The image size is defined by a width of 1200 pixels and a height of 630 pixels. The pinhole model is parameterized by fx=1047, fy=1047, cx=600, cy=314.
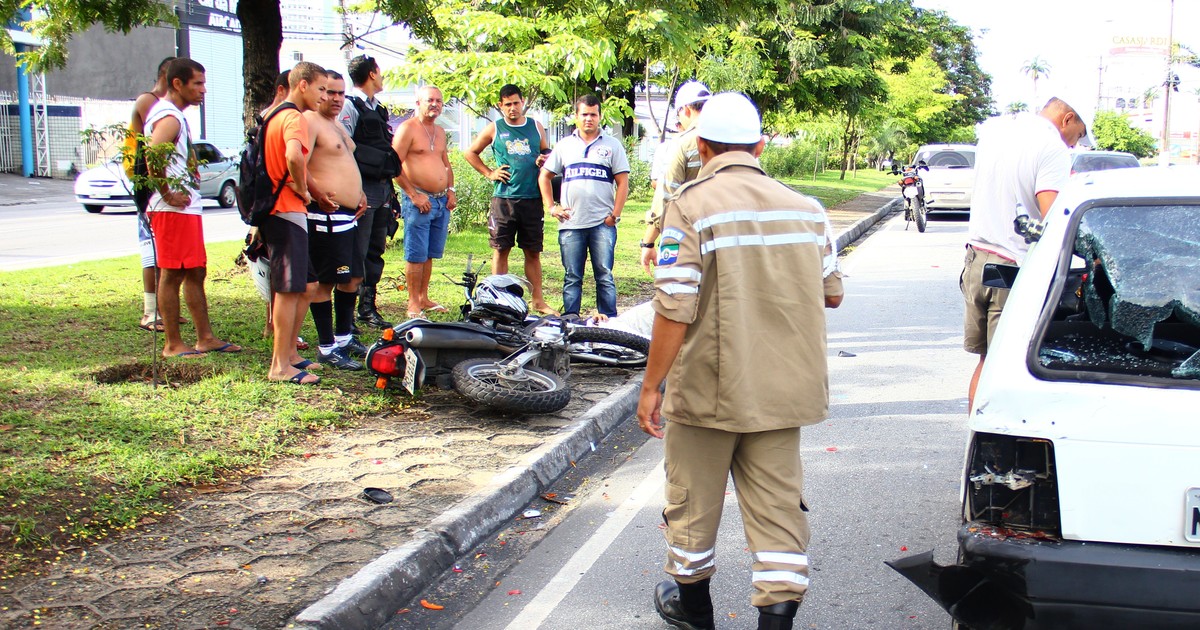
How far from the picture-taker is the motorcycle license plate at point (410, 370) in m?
6.11

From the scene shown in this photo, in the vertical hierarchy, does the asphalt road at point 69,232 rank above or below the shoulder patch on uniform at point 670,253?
below

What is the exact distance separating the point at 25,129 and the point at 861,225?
1010 inches

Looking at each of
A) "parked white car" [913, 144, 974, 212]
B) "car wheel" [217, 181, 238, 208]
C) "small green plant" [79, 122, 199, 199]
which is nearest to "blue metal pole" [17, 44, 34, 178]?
"car wheel" [217, 181, 238, 208]

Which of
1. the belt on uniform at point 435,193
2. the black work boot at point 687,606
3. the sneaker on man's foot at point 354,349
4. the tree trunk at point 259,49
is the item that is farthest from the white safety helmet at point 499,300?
the tree trunk at point 259,49

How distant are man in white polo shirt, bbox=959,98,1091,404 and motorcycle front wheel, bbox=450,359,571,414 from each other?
2305mm

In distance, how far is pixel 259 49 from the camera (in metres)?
9.25

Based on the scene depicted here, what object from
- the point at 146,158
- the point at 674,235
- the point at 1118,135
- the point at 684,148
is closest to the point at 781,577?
the point at 674,235

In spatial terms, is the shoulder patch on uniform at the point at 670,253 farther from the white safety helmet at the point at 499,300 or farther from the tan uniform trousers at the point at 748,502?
the white safety helmet at the point at 499,300

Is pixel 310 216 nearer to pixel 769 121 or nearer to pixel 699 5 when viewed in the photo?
pixel 699 5

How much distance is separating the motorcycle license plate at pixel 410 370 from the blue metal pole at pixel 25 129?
100 feet

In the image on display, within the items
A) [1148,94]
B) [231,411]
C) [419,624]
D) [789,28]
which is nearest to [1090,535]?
[419,624]

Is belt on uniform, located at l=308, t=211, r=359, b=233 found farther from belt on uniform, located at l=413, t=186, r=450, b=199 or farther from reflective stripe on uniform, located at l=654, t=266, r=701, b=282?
reflective stripe on uniform, located at l=654, t=266, r=701, b=282

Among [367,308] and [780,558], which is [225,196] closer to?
[367,308]

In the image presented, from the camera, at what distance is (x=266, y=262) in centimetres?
705
